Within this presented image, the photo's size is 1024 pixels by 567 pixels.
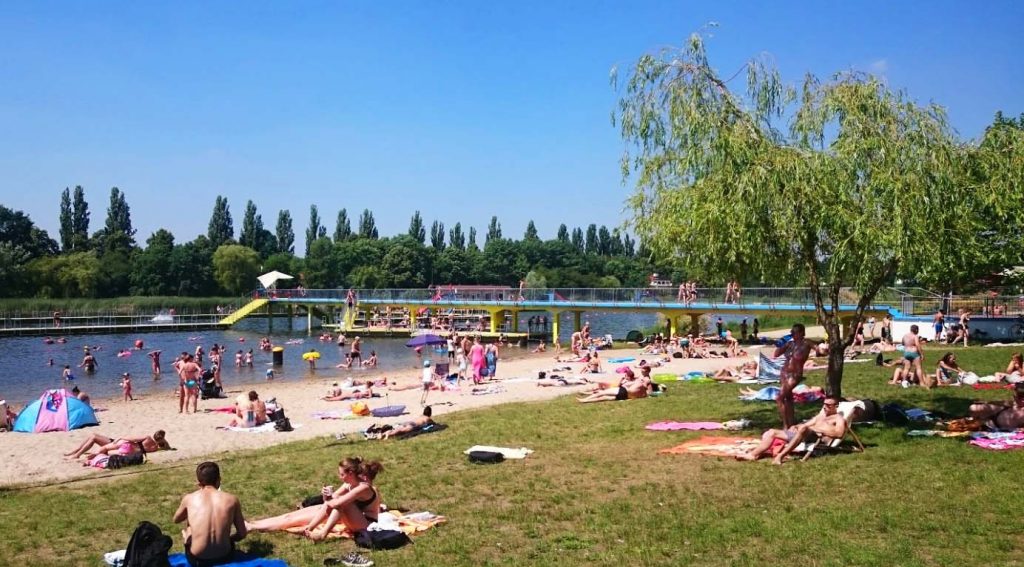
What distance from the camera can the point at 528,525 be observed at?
25.7 feet

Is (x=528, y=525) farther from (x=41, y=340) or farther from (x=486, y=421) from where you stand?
(x=41, y=340)

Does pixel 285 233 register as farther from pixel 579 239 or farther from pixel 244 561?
pixel 244 561

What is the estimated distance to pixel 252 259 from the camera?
101m

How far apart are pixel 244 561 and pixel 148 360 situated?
138 ft

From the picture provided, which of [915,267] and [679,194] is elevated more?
[679,194]

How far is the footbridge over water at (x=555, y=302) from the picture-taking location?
120 ft

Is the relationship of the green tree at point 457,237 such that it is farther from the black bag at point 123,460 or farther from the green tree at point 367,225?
the black bag at point 123,460

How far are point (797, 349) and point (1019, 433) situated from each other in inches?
117

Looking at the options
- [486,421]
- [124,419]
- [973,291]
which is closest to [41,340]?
[124,419]

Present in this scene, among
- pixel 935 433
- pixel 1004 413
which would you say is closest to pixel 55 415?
pixel 935 433

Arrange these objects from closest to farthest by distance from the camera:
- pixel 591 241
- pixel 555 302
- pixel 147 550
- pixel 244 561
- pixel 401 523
A: pixel 147 550 → pixel 244 561 → pixel 401 523 → pixel 555 302 → pixel 591 241

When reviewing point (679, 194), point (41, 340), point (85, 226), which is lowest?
point (41, 340)

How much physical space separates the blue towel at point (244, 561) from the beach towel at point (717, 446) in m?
6.02

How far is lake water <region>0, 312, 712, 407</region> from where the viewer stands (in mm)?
32875
